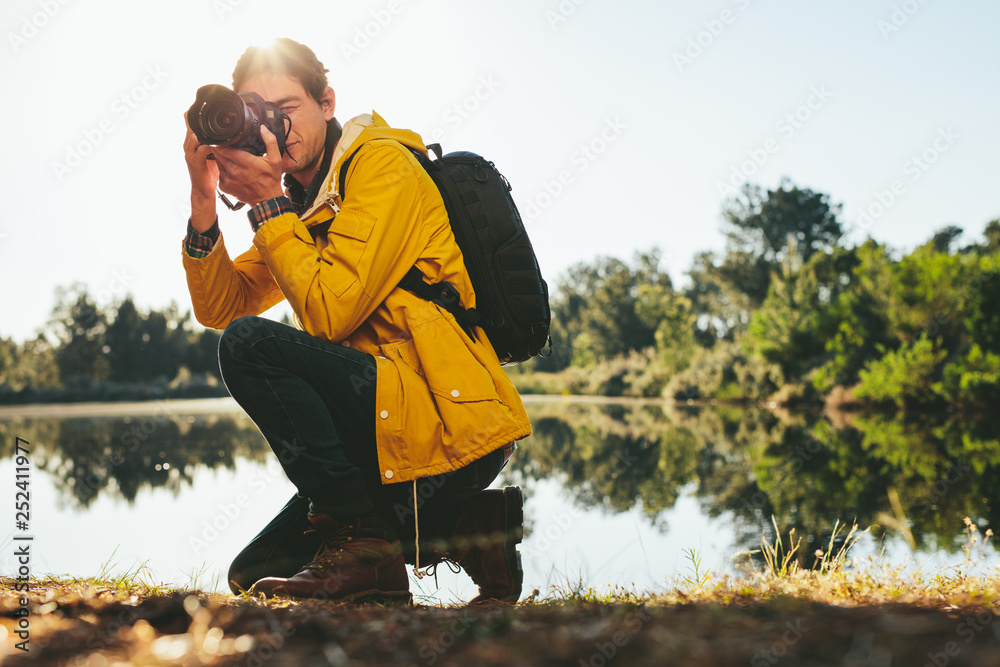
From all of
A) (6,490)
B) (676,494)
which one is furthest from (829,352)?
(6,490)

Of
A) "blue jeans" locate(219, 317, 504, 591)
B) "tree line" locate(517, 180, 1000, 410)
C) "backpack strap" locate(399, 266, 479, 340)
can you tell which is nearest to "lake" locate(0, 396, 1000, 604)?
"blue jeans" locate(219, 317, 504, 591)

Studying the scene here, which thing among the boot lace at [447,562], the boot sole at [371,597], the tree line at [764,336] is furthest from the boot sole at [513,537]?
the tree line at [764,336]

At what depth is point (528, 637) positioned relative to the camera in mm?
1117

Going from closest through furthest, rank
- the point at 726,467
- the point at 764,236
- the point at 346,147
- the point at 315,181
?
the point at 346,147
the point at 315,181
the point at 726,467
the point at 764,236

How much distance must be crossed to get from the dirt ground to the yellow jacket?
67 centimetres

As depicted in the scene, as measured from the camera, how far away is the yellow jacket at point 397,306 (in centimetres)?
200

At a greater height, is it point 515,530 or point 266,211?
point 266,211

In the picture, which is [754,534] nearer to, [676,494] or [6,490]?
[676,494]

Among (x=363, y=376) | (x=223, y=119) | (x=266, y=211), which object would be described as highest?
(x=223, y=119)

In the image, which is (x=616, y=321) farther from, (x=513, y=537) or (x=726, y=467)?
(x=513, y=537)

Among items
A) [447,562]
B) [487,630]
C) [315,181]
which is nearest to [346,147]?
[315,181]

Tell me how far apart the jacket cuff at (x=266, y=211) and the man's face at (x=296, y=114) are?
0.20m

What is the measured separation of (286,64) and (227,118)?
0.37 m

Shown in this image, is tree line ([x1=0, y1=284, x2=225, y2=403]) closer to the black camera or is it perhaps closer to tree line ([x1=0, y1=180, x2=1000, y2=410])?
tree line ([x1=0, y1=180, x2=1000, y2=410])
